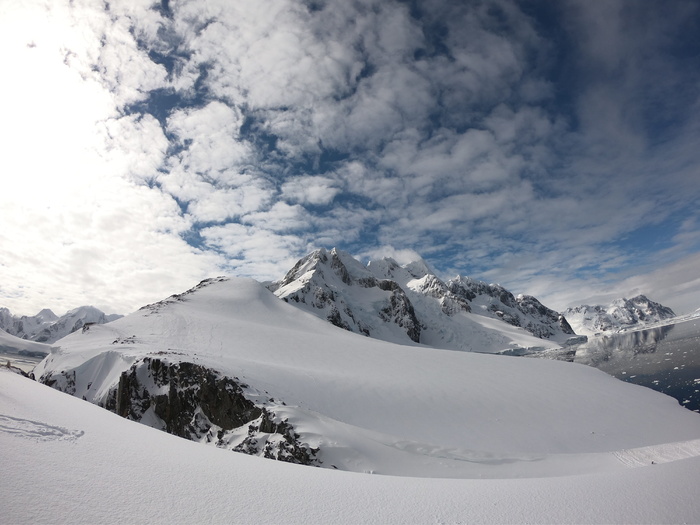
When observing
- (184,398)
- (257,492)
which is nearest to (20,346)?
(184,398)

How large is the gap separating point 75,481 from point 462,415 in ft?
59.6

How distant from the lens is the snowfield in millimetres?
4223

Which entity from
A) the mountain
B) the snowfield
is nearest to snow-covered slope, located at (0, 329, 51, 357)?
the mountain

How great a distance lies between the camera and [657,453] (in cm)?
1489

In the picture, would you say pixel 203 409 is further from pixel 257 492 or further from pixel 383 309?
pixel 383 309

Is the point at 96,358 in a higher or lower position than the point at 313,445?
higher

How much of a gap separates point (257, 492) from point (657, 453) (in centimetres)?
1940

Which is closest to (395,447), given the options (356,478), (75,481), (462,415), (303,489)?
(462,415)

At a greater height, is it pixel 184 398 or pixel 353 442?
pixel 184 398

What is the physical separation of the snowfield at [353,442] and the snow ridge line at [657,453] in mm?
95

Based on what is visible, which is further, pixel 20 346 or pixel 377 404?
pixel 20 346

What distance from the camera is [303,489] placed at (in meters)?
5.00

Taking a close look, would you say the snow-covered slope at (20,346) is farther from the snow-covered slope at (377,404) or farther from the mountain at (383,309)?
the snow-covered slope at (377,404)

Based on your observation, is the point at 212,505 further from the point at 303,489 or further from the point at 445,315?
the point at 445,315
